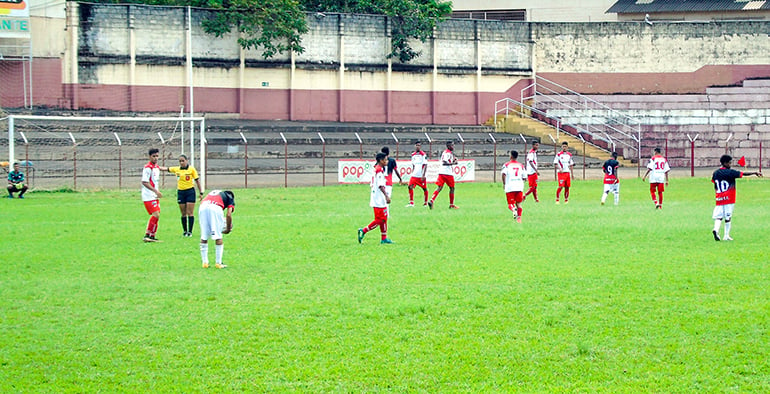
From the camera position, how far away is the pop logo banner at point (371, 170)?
36875 millimetres

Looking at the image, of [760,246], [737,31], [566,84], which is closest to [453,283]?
[760,246]

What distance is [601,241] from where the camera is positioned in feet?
59.0

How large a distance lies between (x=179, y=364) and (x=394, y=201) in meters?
20.7

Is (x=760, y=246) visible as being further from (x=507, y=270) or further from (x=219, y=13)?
(x=219, y=13)

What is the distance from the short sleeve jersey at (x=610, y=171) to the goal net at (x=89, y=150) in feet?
50.4

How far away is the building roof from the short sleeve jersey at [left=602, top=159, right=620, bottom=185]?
106ft

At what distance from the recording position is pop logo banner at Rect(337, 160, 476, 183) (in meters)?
36.9

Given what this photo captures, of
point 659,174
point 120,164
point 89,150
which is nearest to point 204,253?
point 659,174

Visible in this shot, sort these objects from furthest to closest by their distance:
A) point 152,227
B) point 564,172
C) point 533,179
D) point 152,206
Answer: point 564,172 → point 533,179 → point 152,206 → point 152,227

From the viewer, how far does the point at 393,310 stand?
441 inches

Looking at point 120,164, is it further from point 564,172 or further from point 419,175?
point 564,172

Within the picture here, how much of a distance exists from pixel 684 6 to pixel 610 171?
3348cm

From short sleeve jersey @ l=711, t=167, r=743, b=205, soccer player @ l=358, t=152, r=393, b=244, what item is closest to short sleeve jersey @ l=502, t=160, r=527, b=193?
soccer player @ l=358, t=152, r=393, b=244

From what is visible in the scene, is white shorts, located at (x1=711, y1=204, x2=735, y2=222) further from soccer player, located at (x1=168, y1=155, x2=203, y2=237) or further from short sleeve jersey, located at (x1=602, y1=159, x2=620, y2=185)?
soccer player, located at (x1=168, y1=155, x2=203, y2=237)
